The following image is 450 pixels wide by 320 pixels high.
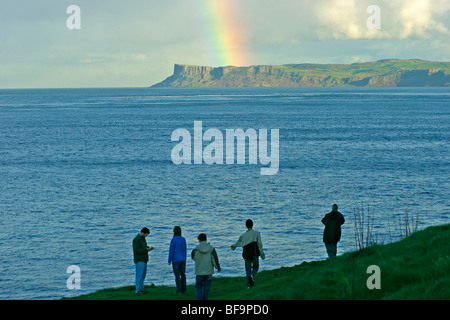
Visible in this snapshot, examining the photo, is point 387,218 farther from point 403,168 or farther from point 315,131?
point 315,131

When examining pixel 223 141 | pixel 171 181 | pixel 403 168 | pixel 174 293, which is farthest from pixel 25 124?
pixel 174 293

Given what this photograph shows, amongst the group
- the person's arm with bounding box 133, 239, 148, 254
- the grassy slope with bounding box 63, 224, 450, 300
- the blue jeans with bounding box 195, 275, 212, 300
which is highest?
the person's arm with bounding box 133, 239, 148, 254

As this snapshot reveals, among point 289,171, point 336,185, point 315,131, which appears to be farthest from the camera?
point 315,131

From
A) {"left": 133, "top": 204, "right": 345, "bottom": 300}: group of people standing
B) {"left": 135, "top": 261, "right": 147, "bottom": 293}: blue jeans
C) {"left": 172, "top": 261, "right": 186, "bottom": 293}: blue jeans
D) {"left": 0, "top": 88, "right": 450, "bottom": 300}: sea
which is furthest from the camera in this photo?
{"left": 0, "top": 88, "right": 450, "bottom": 300}: sea

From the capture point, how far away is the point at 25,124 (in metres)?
142

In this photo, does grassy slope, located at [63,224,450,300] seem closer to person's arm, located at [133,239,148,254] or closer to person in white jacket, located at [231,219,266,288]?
person in white jacket, located at [231,219,266,288]

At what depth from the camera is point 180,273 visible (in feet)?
62.7

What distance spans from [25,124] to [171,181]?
90.1 m

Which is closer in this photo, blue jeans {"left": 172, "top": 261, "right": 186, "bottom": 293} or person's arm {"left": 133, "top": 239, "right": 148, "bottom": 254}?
blue jeans {"left": 172, "top": 261, "right": 186, "bottom": 293}

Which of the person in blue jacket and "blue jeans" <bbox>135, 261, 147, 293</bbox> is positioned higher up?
the person in blue jacket

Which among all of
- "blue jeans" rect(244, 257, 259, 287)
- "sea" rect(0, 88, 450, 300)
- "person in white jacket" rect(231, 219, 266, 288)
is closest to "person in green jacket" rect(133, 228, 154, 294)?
"person in white jacket" rect(231, 219, 266, 288)

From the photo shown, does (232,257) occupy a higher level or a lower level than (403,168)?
lower

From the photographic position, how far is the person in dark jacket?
2083 cm

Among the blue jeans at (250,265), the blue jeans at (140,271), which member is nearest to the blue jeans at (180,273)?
the blue jeans at (140,271)
